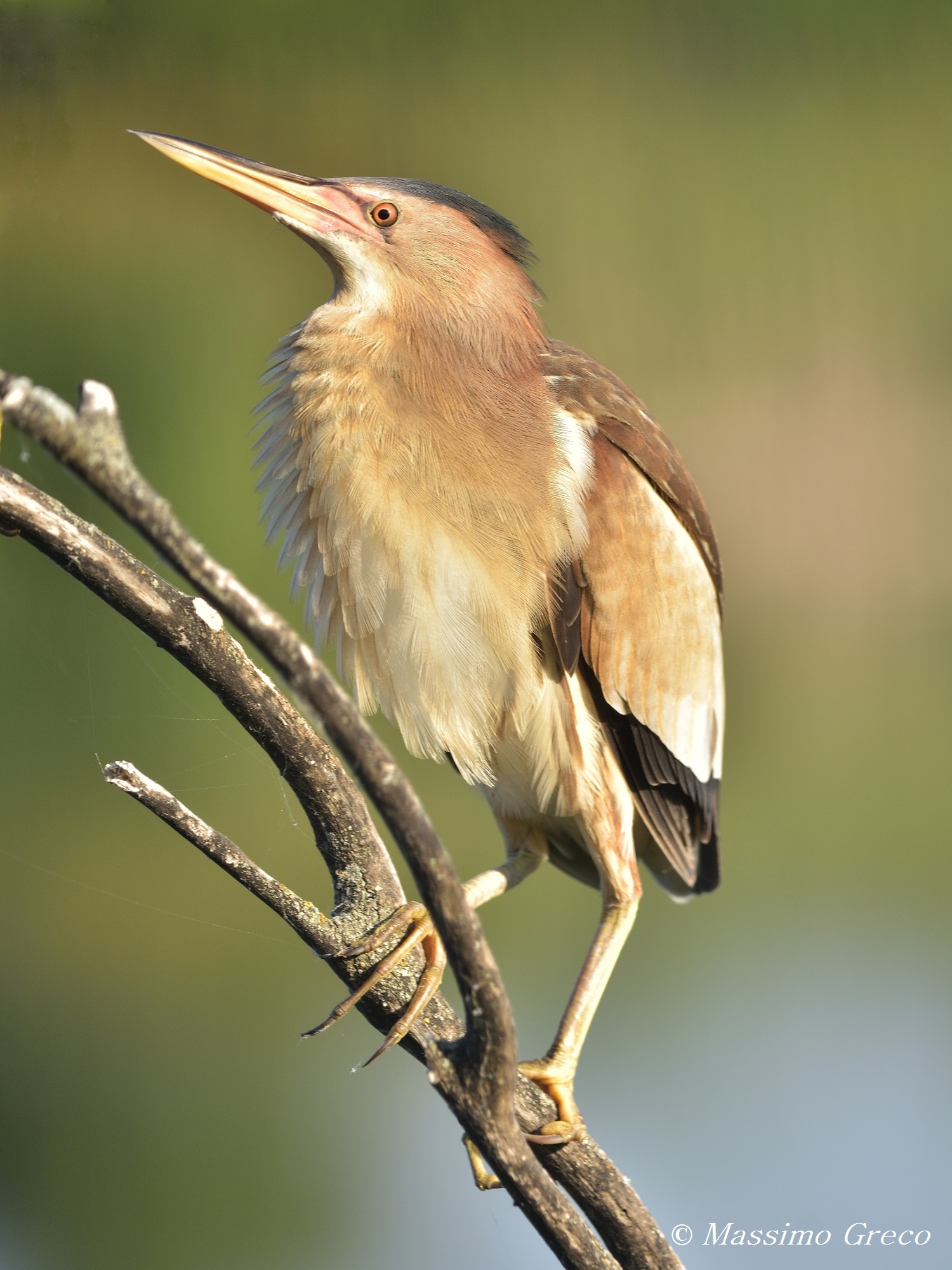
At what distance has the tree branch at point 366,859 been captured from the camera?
290 millimetres

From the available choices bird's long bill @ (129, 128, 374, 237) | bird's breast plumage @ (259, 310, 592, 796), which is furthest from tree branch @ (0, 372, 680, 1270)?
bird's long bill @ (129, 128, 374, 237)

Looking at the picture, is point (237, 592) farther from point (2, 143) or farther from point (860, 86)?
point (860, 86)

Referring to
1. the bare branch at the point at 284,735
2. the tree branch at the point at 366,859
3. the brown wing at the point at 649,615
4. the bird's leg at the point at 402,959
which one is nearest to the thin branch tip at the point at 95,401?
the tree branch at the point at 366,859

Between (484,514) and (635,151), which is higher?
(635,151)

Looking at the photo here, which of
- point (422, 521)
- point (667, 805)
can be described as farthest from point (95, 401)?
point (667, 805)

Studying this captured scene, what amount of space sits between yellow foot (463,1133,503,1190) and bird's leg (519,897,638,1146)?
45mm

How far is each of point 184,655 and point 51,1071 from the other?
175 cm

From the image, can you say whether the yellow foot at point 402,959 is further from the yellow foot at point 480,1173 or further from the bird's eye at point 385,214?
the bird's eye at point 385,214

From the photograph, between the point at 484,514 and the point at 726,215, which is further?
the point at 726,215

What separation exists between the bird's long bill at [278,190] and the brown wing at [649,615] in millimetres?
151

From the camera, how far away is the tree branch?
29 centimetres

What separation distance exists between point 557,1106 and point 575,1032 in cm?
6

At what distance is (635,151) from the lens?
9.12 feet

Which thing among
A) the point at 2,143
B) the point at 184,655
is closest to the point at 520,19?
the point at 2,143
